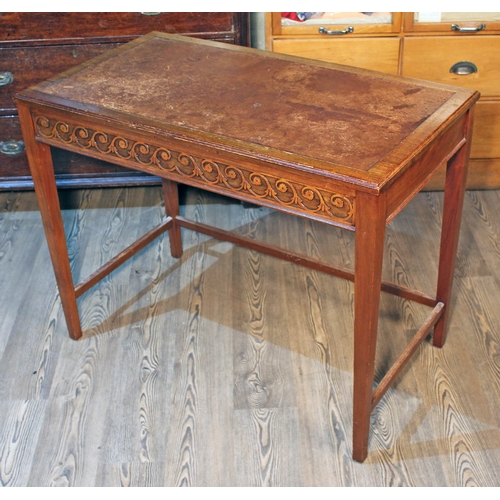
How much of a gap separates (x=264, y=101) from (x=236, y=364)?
84 cm

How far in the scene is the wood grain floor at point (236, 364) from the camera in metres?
1.94

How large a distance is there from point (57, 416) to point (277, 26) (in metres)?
1.57

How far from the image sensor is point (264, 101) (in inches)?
72.9

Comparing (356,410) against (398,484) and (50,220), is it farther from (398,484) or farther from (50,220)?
(50,220)

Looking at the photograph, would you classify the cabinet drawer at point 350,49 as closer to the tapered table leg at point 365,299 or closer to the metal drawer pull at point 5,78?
the metal drawer pull at point 5,78

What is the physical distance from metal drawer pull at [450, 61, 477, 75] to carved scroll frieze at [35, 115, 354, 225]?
1438mm

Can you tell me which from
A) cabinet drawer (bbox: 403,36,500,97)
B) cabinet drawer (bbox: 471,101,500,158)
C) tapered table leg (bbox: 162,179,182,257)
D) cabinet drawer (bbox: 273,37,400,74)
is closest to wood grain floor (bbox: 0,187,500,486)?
tapered table leg (bbox: 162,179,182,257)

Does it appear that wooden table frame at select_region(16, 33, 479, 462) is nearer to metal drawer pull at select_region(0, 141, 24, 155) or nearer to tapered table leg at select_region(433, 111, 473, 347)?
tapered table leg at select_region(433, 111, 473, 347)

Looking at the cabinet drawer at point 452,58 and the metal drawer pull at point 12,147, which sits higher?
the cabinet drawer at point 452,58

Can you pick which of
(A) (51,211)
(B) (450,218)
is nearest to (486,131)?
(B) (450,218)

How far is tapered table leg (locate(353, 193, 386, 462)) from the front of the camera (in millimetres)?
1508

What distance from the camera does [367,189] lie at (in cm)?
146

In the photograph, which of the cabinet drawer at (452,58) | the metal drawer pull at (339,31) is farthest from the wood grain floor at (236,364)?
the metal drawer pull at (339,31)

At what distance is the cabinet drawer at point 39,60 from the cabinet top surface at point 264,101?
0.55m
